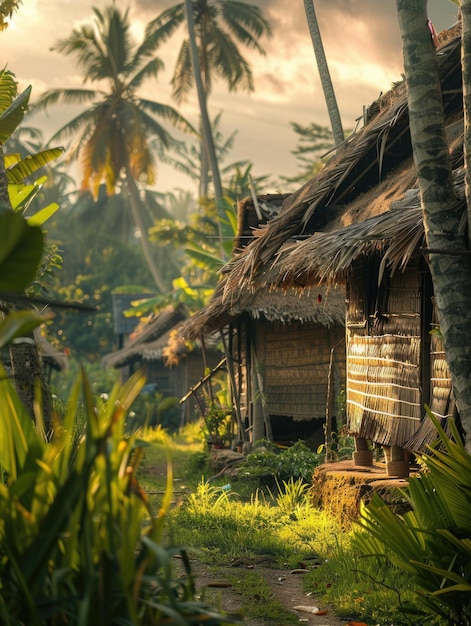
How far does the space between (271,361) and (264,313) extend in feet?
3.63

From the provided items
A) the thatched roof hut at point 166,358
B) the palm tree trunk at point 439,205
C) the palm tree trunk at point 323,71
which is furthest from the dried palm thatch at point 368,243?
the thatched roof hut at point 166,358

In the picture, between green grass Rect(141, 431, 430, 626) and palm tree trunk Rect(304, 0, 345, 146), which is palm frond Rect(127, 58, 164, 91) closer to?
palm tree trunk Rect(304, 0, 345, 146)

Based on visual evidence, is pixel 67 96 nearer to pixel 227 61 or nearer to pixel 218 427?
pixel 227 61

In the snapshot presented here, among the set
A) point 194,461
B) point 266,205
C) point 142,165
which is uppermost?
point 142,165

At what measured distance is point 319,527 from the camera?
7.95 m

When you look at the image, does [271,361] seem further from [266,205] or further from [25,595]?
[25,595]

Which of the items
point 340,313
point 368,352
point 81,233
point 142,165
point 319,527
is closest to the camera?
point 319,527

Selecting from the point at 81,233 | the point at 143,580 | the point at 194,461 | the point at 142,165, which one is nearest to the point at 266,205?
the point at 194,461

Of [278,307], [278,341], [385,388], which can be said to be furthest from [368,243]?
[278,341]

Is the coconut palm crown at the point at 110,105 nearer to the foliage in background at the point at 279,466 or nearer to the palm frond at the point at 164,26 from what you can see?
the palm frond at the point at 164,26

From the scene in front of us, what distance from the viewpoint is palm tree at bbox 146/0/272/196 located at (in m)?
26.9

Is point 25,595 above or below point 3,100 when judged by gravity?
below

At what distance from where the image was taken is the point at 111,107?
2942cm

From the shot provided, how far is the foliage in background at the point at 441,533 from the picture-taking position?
155 inches
